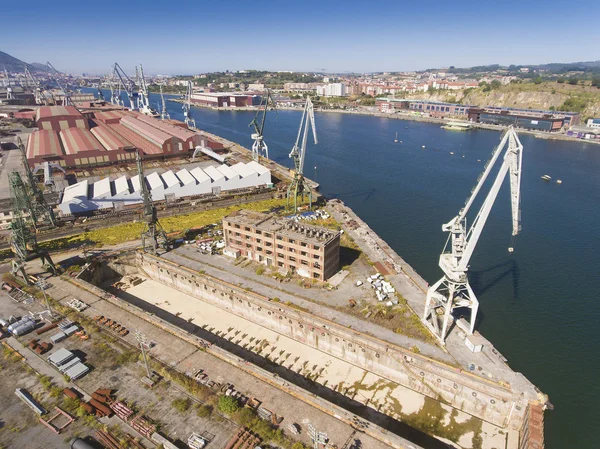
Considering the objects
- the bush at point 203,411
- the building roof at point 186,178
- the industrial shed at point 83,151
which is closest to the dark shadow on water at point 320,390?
the bush at point 203,411

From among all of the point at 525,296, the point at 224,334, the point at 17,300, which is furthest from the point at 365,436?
the point at 17,300

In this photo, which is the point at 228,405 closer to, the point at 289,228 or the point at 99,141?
the point at 289,228

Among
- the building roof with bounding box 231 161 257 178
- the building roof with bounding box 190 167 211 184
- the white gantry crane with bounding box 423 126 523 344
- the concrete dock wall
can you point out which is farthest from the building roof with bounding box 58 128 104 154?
the white gantry crane with bounding box 423 126 523 344

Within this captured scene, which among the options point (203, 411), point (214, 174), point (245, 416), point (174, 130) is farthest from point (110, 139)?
point (245, 416)

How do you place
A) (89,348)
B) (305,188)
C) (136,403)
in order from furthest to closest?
(305,188) < (89,348) < (136,403)

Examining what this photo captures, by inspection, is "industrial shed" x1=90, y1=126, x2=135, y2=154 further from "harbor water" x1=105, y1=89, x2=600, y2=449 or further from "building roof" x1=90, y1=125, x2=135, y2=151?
"harbor water" x1=105, y1=89, x2=600, y2=449

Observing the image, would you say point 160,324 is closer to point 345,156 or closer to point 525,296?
point 525,296

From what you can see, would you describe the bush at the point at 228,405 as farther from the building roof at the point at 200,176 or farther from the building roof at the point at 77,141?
the building roof at the point at 77,141
